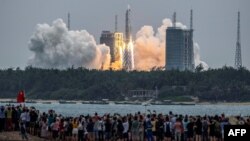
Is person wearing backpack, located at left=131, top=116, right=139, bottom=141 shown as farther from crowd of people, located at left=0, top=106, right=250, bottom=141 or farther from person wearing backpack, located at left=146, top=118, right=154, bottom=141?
person wearing backpack, located at left=146, top=118, right=154, bottom=141

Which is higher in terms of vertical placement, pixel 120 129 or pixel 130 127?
pixel 130 127

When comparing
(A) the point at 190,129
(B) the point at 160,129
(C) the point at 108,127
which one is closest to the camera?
(A) the point at 190,129

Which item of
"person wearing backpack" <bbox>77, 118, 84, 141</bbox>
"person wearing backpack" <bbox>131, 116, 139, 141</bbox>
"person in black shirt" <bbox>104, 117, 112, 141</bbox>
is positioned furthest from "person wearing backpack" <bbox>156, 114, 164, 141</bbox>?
"person wearing backpack" <bbox>77, 118, 84, 141</bbox>

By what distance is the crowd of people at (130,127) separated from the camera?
56.8 metres

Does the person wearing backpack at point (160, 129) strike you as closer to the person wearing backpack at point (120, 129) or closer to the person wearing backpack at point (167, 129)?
the person wearing backpack at point (167, 129)

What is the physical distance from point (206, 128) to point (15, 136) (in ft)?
36.8

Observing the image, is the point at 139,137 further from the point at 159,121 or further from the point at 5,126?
the point at 5,126

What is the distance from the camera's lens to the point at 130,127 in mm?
57406

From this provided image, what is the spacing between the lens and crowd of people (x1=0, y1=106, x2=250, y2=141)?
186 feet

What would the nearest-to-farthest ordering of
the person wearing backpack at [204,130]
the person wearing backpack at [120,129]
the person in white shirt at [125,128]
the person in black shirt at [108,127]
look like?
the person in white shirt at [125,128], the person wearing backpack at [204,130], the person wearing backpack at [120,129], the person in black shirt at [108,127]

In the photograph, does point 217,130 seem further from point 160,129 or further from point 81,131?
point 81,131

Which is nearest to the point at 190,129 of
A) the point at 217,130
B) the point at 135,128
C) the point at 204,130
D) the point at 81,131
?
the point at 204,130

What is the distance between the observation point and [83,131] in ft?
190

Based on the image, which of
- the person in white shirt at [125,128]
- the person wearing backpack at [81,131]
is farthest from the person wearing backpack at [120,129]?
the person wearing backpack at [81,131]
